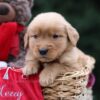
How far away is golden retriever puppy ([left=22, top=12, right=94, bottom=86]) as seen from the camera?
3.07 metres

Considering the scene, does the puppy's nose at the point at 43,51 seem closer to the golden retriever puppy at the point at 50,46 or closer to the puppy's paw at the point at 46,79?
the golden retriever puppy at the point at 50,46

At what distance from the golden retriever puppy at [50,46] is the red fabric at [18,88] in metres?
0.04

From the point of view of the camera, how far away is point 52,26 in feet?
10.1

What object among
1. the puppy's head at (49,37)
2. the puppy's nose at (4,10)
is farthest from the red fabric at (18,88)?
the puppy's nose at (4,10)

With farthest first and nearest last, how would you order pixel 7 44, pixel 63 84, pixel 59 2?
1. pixel 59 2
2. pixel 7 44
3. pixel 63 84

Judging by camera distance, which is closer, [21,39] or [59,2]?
[21,39]

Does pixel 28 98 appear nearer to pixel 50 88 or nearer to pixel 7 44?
pixel 50 88

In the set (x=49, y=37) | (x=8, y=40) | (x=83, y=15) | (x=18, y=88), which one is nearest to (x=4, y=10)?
(x=8, y=40)

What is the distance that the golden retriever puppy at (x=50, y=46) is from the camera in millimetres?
3070

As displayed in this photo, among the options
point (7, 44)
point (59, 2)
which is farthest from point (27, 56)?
point (59, 2)

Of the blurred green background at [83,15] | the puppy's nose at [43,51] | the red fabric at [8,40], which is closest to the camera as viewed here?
the puppy's nose at [43,51]

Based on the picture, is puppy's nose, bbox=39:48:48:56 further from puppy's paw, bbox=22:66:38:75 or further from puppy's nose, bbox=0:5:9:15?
puppy's nose, bbox=0:5:9:15

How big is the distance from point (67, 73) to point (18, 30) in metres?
0.43

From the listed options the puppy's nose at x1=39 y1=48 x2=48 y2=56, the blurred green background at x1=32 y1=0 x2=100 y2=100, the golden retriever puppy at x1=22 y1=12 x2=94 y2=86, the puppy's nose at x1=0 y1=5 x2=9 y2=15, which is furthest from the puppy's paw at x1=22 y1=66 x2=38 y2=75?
the blurred green background at x1=32 y1=0 x2=100 y2=100
